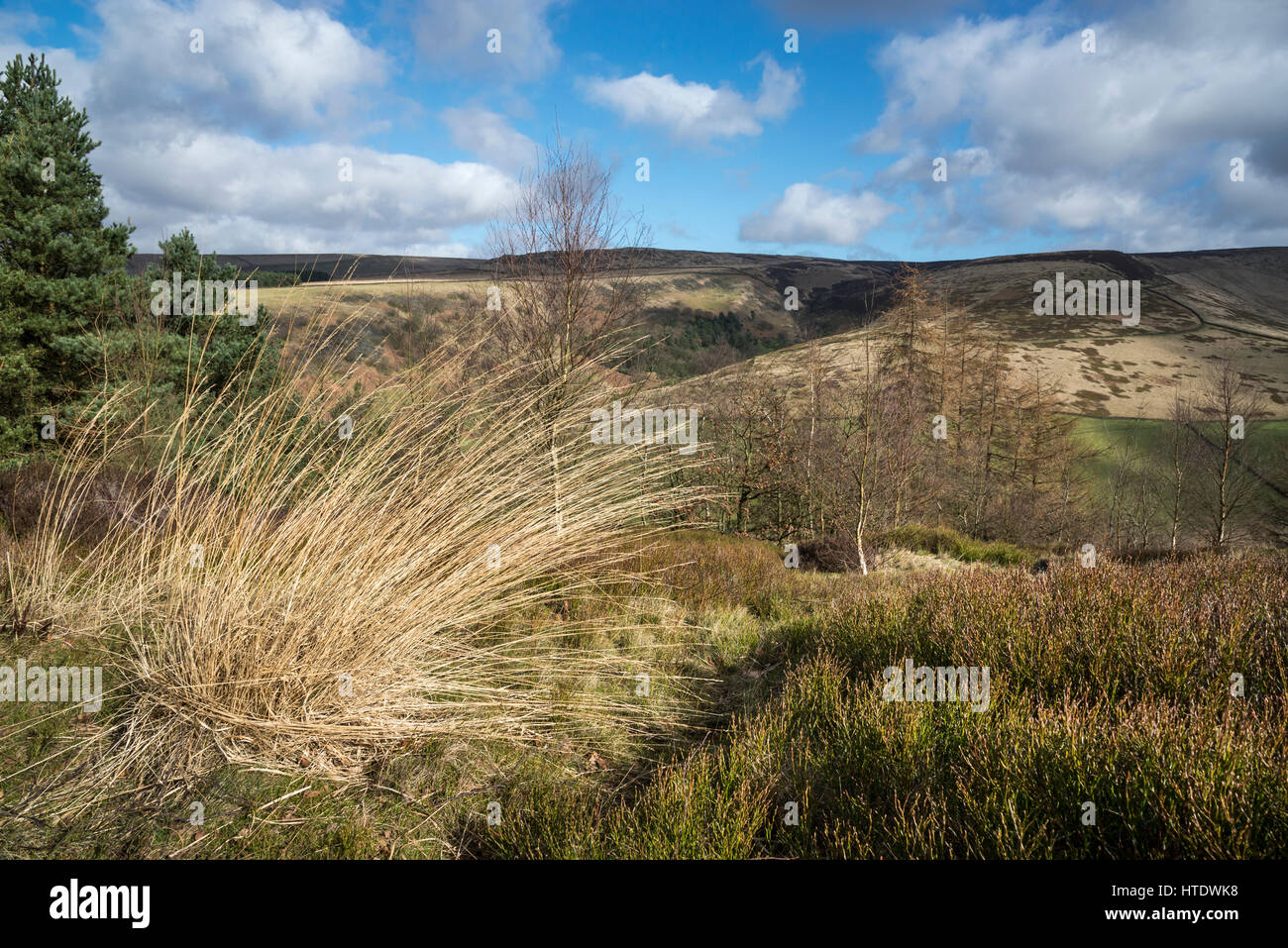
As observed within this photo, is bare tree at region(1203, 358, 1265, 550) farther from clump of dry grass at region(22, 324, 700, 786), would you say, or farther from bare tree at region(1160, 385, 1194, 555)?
clump of dry grass at region(22, 324, 700, 786)

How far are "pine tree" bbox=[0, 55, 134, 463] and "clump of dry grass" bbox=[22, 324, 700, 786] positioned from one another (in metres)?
12.0

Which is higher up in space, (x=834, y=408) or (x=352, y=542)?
(x=834, y=408)

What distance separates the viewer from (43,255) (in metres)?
12.9

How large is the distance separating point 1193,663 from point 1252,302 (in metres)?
127

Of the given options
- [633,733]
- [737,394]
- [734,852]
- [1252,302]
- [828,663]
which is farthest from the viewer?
[1252,302]

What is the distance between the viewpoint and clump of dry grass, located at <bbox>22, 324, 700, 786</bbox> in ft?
7.80

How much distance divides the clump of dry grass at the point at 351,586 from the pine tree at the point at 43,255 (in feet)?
39.2

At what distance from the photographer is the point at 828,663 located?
3.30 m

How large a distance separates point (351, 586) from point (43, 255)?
1634cm

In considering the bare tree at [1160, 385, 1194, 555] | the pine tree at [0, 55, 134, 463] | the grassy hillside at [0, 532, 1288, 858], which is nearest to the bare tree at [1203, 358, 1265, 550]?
the bare tree at [1160, 385, 1194, 555]

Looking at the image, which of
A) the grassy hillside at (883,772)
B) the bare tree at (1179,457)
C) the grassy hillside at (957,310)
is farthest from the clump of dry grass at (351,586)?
the bare tree at (1179,457)

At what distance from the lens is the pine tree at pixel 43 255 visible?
1202cm
